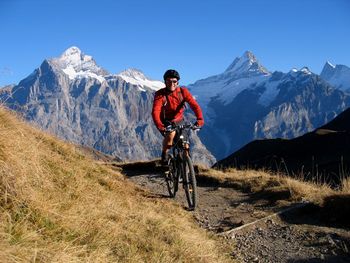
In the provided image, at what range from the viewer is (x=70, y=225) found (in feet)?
20.6

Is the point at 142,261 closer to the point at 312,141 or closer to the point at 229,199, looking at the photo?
the point at 229,199

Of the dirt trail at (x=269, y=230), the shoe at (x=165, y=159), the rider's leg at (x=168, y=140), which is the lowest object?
the dirt trail at (x=269, y=230)

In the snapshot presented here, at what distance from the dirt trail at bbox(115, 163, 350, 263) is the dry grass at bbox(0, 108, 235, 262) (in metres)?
0.91

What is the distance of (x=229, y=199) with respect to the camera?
45.1 ft

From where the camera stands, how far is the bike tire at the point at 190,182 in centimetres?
1151

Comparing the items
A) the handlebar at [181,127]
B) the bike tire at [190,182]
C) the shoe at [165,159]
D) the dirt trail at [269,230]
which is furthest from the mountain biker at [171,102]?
the dirt trail at [269,230]

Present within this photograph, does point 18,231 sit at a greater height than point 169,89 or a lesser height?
lesser

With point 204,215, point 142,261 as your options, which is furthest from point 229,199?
point 142,261

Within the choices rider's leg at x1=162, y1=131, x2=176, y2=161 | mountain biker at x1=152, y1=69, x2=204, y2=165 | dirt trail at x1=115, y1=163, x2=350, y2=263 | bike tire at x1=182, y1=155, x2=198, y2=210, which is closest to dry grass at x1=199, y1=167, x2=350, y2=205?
dirt trail at x1=115, y1=163, x2=350, y2=263

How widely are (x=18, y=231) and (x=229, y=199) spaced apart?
9.02 metres

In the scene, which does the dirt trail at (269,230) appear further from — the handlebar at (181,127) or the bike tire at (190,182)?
the handlebar at (181,127)

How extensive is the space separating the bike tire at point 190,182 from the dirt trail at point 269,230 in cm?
28

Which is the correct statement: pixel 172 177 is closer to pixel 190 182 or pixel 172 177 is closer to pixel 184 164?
pixel 184 164

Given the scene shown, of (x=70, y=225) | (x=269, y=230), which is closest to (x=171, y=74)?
(x=269, y=230)
